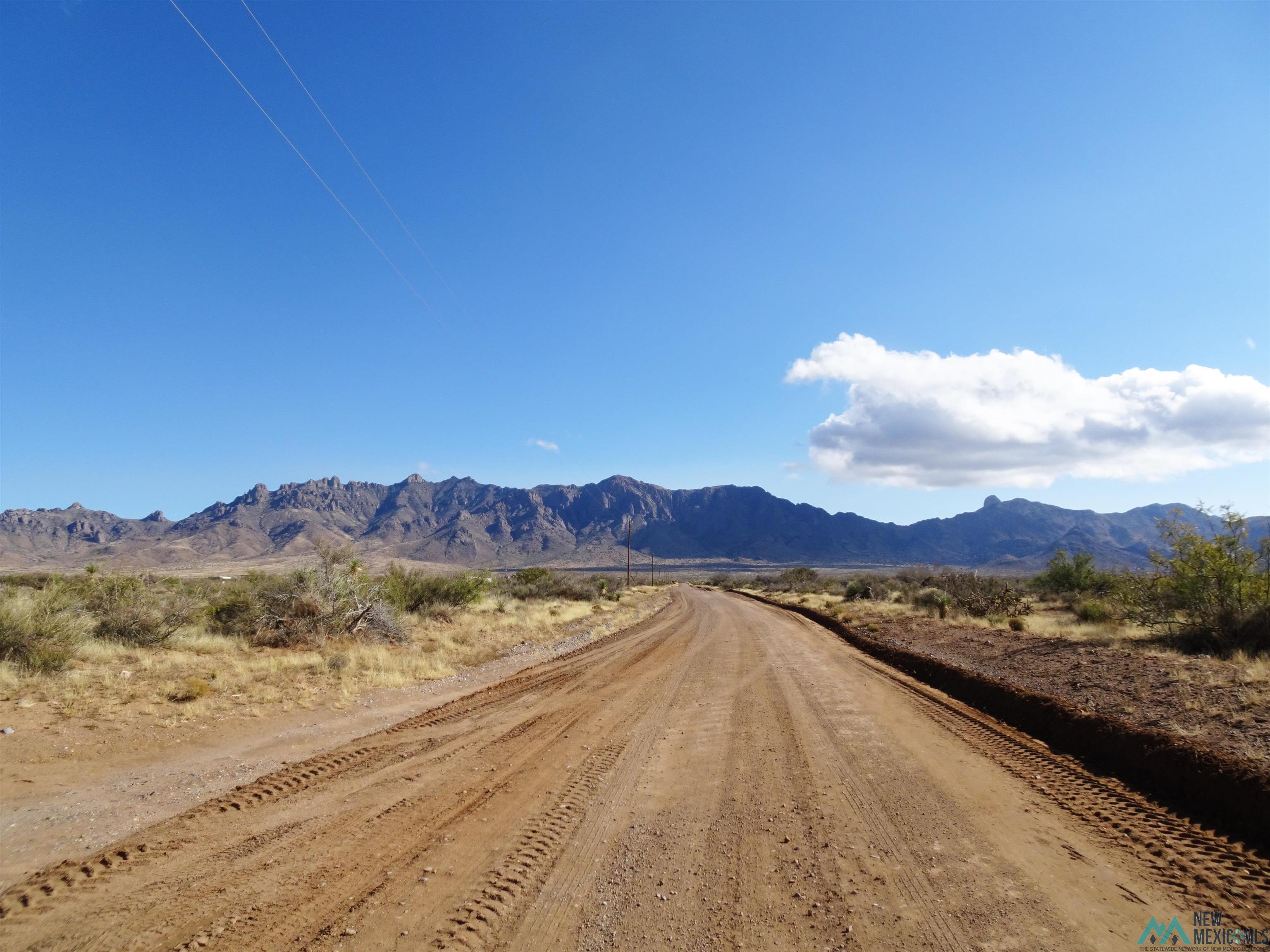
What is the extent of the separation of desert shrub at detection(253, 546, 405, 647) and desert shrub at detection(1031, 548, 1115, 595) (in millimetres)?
31521

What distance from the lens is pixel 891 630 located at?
828 inches

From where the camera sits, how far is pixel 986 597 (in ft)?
86.2

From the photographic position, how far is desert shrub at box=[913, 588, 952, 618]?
25844 mm

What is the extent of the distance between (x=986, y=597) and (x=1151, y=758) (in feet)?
71.9

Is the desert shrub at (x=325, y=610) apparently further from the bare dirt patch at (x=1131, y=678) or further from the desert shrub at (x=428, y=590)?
the bare dirt patch at (x=1131, y=678)

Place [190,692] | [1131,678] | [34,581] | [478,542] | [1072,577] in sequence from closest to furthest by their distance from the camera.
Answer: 1. [190,692]
2. [1131,678]
3. [34,581]
4. [1072,577]
5. [478,542]

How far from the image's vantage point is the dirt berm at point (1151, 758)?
550 cm

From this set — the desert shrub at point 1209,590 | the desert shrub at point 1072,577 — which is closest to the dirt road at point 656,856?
the desert shrub at point 1209,590

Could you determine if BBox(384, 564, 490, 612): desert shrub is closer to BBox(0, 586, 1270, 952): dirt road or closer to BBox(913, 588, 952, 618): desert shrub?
BBox(0, 586, 1270, 952): dirt road

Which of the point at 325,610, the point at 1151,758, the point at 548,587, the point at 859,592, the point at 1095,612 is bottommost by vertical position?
the point at 859,592

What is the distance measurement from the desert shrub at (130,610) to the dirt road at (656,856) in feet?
32.6

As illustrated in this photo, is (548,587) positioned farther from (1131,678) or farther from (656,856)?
(656,856)

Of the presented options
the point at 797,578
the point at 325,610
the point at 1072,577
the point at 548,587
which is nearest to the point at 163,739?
the point at 325,610

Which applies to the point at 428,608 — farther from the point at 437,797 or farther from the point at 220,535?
the point at 220,535
